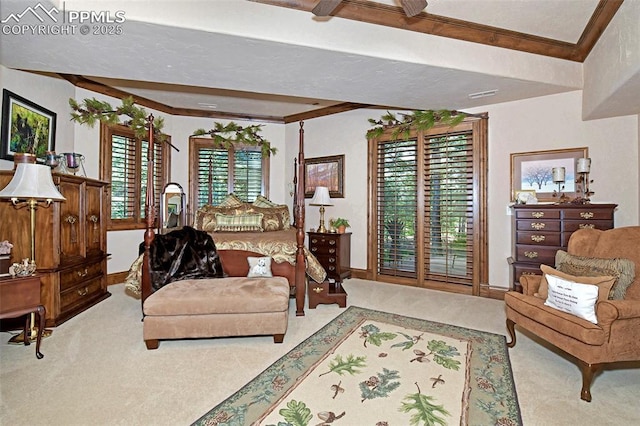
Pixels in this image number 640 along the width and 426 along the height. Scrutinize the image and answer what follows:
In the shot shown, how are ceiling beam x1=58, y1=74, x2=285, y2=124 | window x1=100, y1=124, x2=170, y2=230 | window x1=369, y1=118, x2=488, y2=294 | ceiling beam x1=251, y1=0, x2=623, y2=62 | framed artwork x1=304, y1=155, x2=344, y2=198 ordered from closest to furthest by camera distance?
1. ceiling beam x1=251, y1=0, x2=623, y2=62
2. ceiling beam x1=58, y1=74, x2=285, y2=124
3. window x1=369, y1=118, x2=488, y2=294
4. window x1=100, y1=124, x2=170, y2=230
5. framed artwork x1=304, y1=155, x2=344, y2=198

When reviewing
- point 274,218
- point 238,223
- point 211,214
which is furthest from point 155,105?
point 274,218

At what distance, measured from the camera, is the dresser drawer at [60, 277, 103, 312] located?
3552 mm

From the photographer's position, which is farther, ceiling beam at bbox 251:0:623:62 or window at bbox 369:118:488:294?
window at bbox 369:118:488:294

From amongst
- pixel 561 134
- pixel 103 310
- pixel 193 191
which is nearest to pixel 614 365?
pixel 561 134

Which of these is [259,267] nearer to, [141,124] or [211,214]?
[211,214]

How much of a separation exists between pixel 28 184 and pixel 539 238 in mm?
5357

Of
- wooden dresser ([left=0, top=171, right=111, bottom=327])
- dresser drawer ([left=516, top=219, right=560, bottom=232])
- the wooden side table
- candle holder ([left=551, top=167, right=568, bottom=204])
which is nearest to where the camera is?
the wooden side table

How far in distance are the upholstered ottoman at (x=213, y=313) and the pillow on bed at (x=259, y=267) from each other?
0.85 meters

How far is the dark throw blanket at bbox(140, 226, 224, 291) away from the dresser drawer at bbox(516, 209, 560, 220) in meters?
3.73

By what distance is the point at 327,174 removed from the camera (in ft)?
20.1

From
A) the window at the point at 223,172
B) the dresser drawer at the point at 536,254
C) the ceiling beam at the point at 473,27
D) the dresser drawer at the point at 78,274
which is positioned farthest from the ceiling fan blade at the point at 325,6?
the window at the point at 223,172

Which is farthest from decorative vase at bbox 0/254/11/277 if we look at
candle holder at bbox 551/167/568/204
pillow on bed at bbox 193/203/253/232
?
candle holder at bbox 551/167/568/204

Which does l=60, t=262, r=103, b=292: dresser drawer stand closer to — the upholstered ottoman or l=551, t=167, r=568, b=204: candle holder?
the upholstered ottoman

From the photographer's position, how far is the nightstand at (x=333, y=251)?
17.4 ft
